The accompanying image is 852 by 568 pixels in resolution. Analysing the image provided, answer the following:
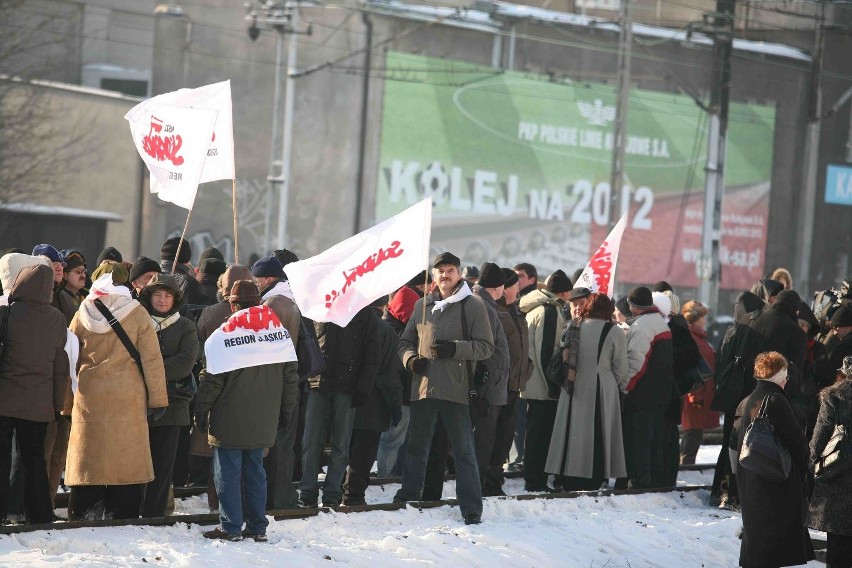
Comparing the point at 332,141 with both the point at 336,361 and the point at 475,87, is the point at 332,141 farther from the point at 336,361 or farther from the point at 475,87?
the point at 336,361

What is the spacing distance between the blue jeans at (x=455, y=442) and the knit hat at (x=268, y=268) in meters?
1.54

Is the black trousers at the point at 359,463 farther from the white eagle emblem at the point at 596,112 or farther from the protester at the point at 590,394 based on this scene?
the white eagle emblem at the point at 596,112

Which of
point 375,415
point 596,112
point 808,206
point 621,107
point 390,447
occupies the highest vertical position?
point 596,112

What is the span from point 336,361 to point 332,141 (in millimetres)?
25680

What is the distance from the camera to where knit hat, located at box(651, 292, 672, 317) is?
14.1 metres

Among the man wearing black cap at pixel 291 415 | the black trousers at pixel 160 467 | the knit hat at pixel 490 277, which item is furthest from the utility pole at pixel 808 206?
the black trousers at pixel 160 467

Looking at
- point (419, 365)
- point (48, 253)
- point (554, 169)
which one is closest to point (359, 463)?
point (419, 365)

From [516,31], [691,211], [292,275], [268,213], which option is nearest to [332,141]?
[268,213]

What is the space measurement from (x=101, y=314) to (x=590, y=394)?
5.19 meters

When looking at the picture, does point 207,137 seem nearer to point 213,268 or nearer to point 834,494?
point 213,268

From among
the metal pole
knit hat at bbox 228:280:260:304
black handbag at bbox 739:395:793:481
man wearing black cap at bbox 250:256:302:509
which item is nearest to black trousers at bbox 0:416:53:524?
knit hat at bbox 228:280:260:304

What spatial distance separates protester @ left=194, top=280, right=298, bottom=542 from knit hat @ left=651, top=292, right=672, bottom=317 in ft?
17.7

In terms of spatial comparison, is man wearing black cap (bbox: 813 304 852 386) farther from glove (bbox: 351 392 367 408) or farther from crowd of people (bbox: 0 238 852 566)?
glove (bbox: 351 392 367 408)

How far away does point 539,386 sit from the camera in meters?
13.8
